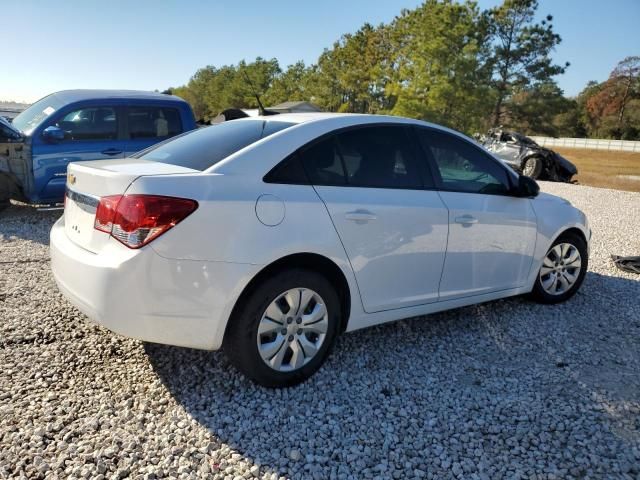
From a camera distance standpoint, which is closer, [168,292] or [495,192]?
[168,292]

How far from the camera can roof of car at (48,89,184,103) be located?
7562mm

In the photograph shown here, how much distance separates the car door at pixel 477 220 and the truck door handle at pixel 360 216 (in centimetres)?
73

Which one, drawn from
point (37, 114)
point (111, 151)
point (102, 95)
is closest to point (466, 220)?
point (111, 151)

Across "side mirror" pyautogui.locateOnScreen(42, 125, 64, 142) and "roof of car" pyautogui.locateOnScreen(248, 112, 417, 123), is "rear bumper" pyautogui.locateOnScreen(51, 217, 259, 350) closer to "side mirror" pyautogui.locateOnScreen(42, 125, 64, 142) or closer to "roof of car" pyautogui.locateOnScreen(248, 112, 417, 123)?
"roof of car" pyautogui.locateOnScreen(248, 112, 417, 123)

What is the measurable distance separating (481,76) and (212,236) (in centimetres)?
3171

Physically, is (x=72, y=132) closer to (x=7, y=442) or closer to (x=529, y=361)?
(x=7, y=442)

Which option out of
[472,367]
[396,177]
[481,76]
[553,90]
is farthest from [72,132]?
[553,90]

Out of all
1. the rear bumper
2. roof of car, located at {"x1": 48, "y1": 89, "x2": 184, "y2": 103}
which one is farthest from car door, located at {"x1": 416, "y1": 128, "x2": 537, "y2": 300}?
roof of car, located at {"x1": 48, "y1": 89, "x2": 184, "y2": 103}

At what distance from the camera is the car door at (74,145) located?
7152 millimetres

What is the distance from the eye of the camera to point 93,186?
9.26 feet

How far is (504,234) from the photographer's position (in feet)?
13.1

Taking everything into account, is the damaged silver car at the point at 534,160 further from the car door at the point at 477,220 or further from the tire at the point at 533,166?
the car door at the point at 477,220

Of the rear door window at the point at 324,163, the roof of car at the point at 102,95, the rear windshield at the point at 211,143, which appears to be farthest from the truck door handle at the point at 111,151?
the rear door window at the point at 324,163

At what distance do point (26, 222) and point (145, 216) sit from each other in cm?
587
